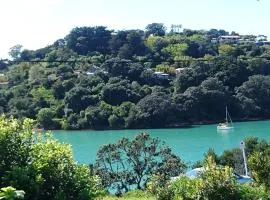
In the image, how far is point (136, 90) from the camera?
40.2m

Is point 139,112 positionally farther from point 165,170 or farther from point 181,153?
point 165,170

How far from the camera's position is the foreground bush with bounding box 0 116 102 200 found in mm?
4770

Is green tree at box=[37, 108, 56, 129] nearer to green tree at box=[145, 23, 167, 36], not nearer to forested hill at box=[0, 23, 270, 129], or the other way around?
forested hill at box=[0, 23, 270, 129]

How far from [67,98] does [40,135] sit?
3421 centimetres

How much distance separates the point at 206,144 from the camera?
31656 millimetres

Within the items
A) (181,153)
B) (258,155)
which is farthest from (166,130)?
(258,155)

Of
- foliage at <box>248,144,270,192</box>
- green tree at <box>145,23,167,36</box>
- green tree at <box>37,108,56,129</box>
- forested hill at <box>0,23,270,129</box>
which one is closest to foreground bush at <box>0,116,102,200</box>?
foliage at <box>248,144,270,192</box>

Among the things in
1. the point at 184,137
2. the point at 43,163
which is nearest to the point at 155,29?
the point at 184,137

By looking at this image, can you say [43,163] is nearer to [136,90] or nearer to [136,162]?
[136,162]

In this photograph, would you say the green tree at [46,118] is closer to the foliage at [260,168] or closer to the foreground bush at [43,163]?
the foliage at [260,168]

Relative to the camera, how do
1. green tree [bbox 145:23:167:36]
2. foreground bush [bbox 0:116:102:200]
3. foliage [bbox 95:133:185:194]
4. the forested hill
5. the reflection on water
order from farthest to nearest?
green tree [bbox 145:23:167:36] < the forested hill < the reflection on water < foliage [bbox 95:133:185:194] < foreground bush [bbox 0:116:102:200]

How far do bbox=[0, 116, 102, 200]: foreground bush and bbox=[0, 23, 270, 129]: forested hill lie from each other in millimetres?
31402

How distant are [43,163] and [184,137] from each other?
30.2 m

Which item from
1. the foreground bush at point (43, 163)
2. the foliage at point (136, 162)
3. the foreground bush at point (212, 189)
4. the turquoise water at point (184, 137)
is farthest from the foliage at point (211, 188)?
the turquoise water at point (184, 137)
